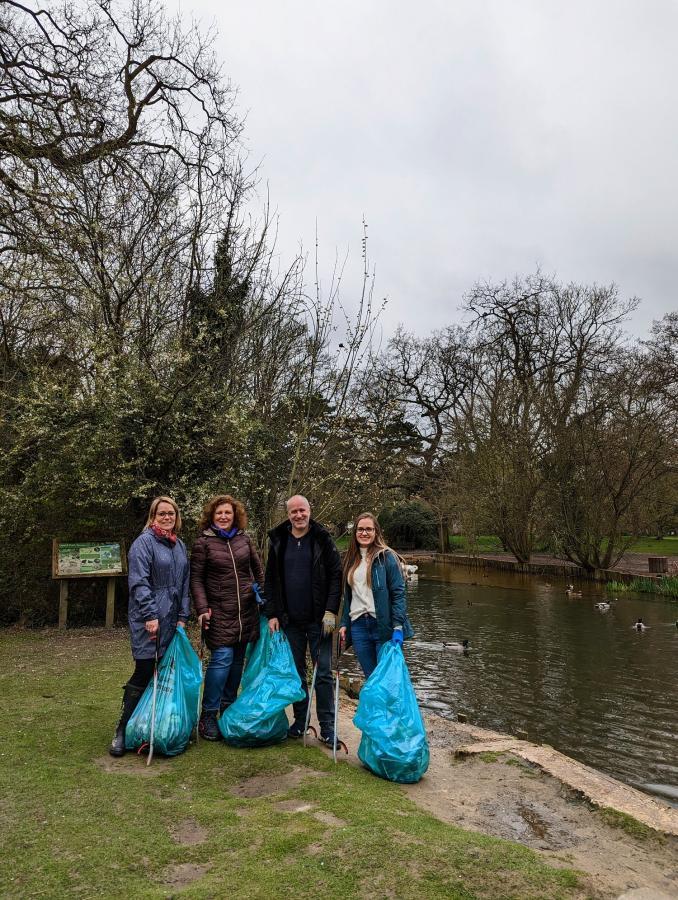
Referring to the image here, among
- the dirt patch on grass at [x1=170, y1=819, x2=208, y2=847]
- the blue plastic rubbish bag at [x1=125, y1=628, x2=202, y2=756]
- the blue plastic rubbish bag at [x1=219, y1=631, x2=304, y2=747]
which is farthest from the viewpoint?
the blue plastic rubbish bag at [x1=219, y1=631, x2=304, y2=747]

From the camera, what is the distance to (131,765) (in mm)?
4262

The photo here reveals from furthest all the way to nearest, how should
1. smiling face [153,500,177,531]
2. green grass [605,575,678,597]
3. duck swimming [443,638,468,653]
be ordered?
green grass [605,575,678,597] < duck swimming [443,638,468,653] < smiling face [153,500,177,531]

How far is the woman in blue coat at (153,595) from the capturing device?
443 centimetres

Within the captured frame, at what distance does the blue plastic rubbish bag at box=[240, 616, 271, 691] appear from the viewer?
484 centimetres

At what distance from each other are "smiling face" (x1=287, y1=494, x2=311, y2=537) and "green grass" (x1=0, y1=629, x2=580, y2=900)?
5.19ft

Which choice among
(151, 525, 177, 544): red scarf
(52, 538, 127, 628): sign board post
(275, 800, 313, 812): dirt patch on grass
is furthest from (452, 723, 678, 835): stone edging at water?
(52, 538, 127, 628): sign board post

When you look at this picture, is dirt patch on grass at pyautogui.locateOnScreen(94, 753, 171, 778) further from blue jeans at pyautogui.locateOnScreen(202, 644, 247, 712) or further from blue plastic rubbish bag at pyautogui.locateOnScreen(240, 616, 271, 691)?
blue plastic rubbish bag at pyautogui.locateOnScreen(240, 616, 271, 691)

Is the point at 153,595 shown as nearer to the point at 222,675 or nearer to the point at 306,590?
the point at 222,675

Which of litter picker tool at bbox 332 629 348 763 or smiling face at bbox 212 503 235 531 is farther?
smiling face at bbox 212 503 235 531

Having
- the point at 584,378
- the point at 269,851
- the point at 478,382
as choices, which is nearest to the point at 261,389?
the point at 269,851

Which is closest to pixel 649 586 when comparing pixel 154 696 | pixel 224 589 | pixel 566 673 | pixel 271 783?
pixel 566 673

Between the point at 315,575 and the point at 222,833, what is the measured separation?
1917 millimetres

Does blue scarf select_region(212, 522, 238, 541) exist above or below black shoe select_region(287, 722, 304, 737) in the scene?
above

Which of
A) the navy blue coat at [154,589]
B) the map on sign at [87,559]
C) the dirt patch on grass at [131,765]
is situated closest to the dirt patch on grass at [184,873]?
the dirt patch on grass at [131,765]
